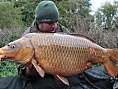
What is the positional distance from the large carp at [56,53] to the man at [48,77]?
0.62 feet

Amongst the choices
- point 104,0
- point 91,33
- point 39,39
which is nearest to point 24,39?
point 39,39

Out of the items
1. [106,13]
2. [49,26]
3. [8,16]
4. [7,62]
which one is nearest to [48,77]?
[49,26]

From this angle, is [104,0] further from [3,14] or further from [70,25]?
[70,25]

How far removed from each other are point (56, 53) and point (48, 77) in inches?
26.6

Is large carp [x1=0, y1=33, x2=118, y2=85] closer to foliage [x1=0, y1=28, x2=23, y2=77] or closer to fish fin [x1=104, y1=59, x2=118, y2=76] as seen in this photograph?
fish fin [x1=104, y1=59, x2=118, y2=76]

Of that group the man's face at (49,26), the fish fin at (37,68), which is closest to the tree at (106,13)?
the man's face at (49,26)

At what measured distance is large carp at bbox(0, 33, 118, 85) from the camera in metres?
2.36

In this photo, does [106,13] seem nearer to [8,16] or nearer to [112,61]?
[8,16]

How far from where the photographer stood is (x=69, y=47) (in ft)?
8.16

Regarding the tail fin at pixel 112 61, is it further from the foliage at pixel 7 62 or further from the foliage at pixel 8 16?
the foliage at pixel 8 16

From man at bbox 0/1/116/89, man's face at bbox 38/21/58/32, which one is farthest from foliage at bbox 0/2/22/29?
man's face at bbox 38/21/58/32

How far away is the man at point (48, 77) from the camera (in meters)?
2.82

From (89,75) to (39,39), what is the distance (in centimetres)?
107

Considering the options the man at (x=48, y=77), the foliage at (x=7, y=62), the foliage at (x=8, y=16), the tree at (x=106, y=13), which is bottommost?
the tree at (x=106, y=13)
